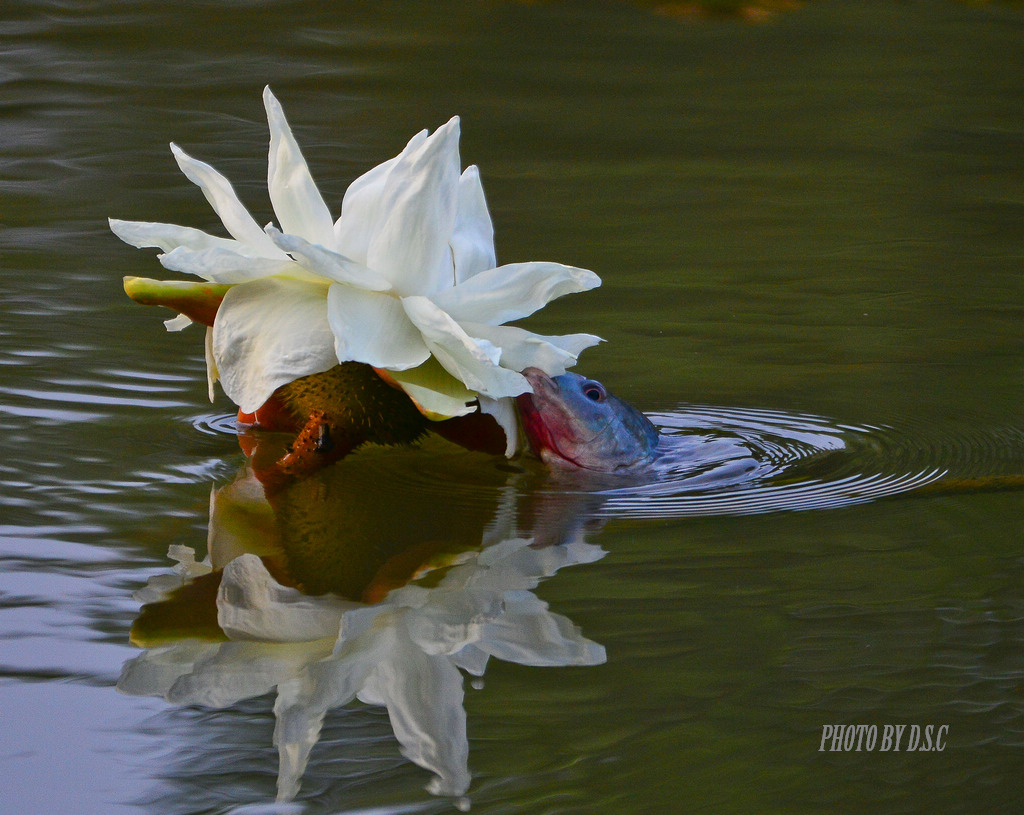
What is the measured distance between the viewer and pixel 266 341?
1.75 metres

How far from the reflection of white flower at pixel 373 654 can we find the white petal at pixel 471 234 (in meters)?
0.46

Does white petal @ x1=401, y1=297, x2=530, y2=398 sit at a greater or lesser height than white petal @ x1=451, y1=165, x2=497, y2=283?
lesser

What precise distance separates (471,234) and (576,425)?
33 centimetres

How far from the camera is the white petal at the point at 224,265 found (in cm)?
168

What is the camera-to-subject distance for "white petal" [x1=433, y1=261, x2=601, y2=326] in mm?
1774

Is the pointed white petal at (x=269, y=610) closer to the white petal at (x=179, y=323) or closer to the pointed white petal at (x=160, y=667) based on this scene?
the pointed white petal at (x=160, y=667)

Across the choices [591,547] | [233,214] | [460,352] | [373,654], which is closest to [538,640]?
[373,654]

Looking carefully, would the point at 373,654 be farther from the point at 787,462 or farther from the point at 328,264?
the point at 787,462

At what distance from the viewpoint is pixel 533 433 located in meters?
2.06

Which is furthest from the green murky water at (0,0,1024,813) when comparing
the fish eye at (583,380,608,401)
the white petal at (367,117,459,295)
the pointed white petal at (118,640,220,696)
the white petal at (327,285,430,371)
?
the white petal at (367,117,459,295)

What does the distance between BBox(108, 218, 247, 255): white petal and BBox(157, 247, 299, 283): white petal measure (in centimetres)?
6

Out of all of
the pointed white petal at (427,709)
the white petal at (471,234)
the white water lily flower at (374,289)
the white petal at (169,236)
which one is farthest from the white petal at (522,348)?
the pointed white petal at (427,709)

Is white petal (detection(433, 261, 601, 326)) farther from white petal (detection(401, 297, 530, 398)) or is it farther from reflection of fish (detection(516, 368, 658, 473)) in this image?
reflection of fish (detection(516, 368, 658, 473))

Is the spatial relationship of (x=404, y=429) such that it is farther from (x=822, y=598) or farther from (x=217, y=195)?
(x=822, y=598)
